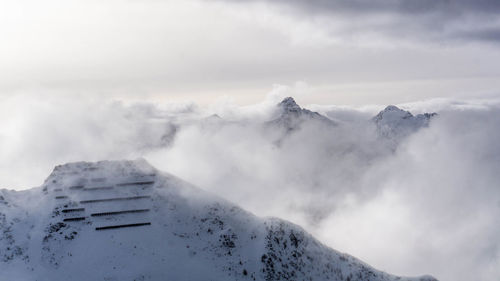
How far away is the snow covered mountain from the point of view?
73.1 meters

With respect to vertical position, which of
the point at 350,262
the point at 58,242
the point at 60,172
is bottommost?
the point at 350,262

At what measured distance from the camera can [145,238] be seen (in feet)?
261

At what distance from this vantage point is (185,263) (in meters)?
75.2

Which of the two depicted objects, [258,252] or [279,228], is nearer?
[258,252]

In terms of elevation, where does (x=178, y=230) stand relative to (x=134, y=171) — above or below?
below

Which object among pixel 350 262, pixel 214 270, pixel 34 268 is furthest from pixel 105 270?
pixel 350 262

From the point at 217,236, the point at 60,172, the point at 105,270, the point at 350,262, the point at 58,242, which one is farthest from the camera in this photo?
the point at 60,172

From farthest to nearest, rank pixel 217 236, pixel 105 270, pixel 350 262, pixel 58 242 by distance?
pixel 350 262, pixel 217 236, pixel 58 242, pixel 105 270

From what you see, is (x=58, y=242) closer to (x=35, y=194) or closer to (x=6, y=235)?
(x=6, y=235)

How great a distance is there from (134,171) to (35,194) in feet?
74.3

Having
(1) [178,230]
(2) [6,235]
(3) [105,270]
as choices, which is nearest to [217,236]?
(1) [178,230]

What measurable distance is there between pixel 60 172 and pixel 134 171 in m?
18.1

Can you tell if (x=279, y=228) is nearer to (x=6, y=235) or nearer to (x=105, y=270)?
(x=105, y=270)

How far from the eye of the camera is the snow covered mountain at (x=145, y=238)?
73.1m
